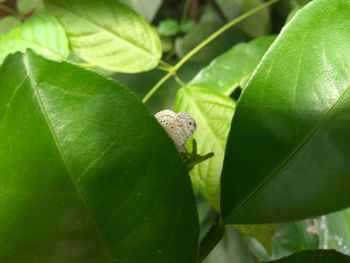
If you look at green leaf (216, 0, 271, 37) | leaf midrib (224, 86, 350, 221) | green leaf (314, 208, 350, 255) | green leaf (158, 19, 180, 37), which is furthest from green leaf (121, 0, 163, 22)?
leaf midrib (224, 86, 350, 221)

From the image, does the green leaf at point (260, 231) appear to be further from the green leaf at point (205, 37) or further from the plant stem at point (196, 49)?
the green leaf at point (205, 37)

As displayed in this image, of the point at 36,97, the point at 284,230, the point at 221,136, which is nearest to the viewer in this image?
the point at 36,97

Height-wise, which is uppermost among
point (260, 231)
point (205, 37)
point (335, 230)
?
point (205, 37)

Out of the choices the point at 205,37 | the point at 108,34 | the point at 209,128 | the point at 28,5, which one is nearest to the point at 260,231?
the point at 209,128

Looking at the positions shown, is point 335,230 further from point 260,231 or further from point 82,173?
Answer: point 82,173

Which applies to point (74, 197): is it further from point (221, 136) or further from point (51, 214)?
point (221, 136)

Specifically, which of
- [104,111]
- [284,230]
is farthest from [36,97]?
[284,230]
